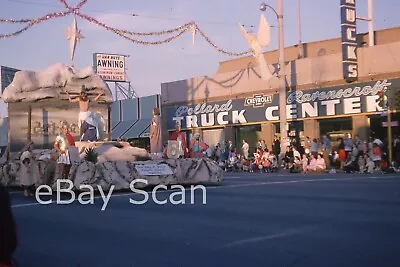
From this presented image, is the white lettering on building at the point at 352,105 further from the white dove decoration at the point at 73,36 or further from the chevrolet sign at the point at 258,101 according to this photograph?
the white dove decoration at the point at 73,36

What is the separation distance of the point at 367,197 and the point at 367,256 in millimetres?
6038

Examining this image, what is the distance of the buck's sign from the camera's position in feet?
96.4

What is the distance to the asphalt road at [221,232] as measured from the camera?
6051 millimetres

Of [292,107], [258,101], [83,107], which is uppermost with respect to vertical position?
[258,101]

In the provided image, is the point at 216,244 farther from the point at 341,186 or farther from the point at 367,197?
the point at 341,186

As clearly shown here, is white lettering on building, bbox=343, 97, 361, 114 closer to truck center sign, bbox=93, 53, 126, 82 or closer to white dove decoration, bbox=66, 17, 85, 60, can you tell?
white dove decoration, bbox=66, 17, 85, 60

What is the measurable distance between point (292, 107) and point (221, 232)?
26.5 metres

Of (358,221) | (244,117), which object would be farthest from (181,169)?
(244,117)

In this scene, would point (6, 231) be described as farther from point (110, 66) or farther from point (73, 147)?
point (110, 66)

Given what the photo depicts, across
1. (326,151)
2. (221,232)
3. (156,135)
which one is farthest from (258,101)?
(221,232)

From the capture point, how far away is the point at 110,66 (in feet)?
218

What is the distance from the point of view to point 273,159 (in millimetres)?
27047

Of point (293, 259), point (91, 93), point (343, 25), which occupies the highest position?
point (343, 25)

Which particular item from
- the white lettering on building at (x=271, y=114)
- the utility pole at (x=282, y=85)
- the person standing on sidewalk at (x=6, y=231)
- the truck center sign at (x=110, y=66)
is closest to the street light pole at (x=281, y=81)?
the utility pole at (x=282, y=85)
